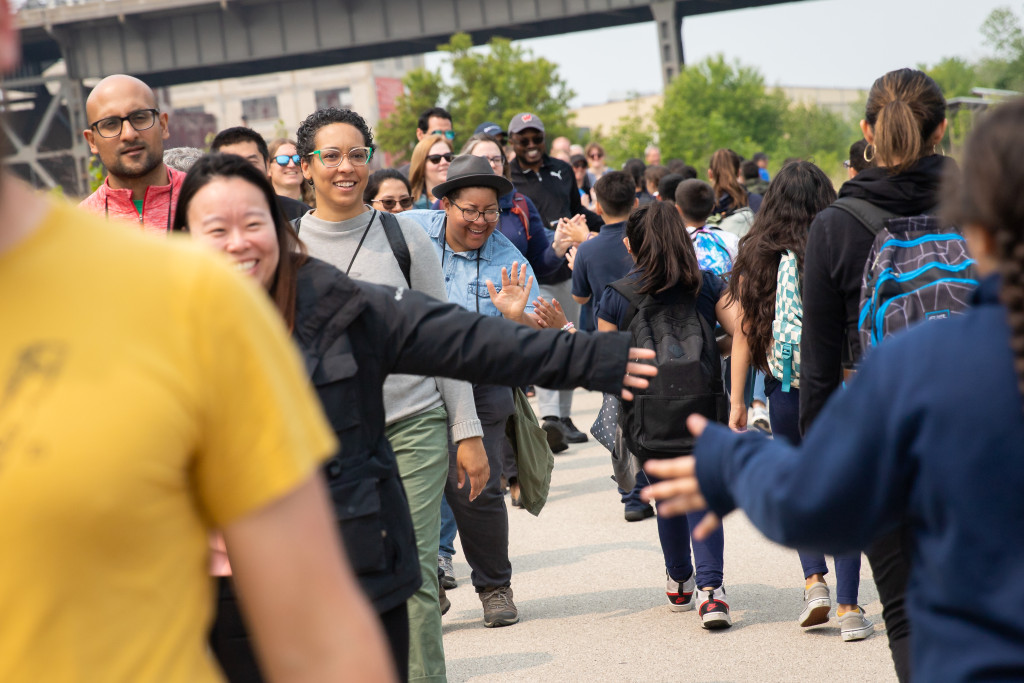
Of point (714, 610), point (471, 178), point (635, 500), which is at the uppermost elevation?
point (471, 178)

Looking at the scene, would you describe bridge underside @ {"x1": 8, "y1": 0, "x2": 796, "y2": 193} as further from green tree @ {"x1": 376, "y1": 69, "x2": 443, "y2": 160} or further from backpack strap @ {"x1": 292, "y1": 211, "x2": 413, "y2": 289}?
backpack strap @ {"x1": 292, "y1": 211, "x2": 413, "y2": 289}

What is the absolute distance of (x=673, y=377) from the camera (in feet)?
20.1

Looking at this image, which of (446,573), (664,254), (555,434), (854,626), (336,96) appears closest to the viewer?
(854,626)

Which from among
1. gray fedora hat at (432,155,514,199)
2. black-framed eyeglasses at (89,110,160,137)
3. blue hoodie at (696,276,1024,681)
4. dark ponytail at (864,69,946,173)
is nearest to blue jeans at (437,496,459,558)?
gray fedora hat at (432,155,514,199)

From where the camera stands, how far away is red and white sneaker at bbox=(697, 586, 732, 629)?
6027mm

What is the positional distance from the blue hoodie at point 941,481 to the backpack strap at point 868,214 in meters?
2.16

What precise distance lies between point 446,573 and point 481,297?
1951 mm

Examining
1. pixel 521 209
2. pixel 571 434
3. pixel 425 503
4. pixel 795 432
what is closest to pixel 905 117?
pixel 795 432

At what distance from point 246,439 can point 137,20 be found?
53356 millimetres

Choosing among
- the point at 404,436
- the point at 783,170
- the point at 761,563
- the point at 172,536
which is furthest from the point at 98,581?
the point at 761,563

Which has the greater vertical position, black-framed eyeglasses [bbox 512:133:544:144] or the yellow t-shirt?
black-framed eyeglasses [bbox 512:133:544:144]

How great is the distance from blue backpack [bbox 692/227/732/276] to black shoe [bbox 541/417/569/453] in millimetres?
3154

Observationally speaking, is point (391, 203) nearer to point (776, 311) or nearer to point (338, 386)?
point (776, 311)

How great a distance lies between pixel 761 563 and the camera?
23.7ft
